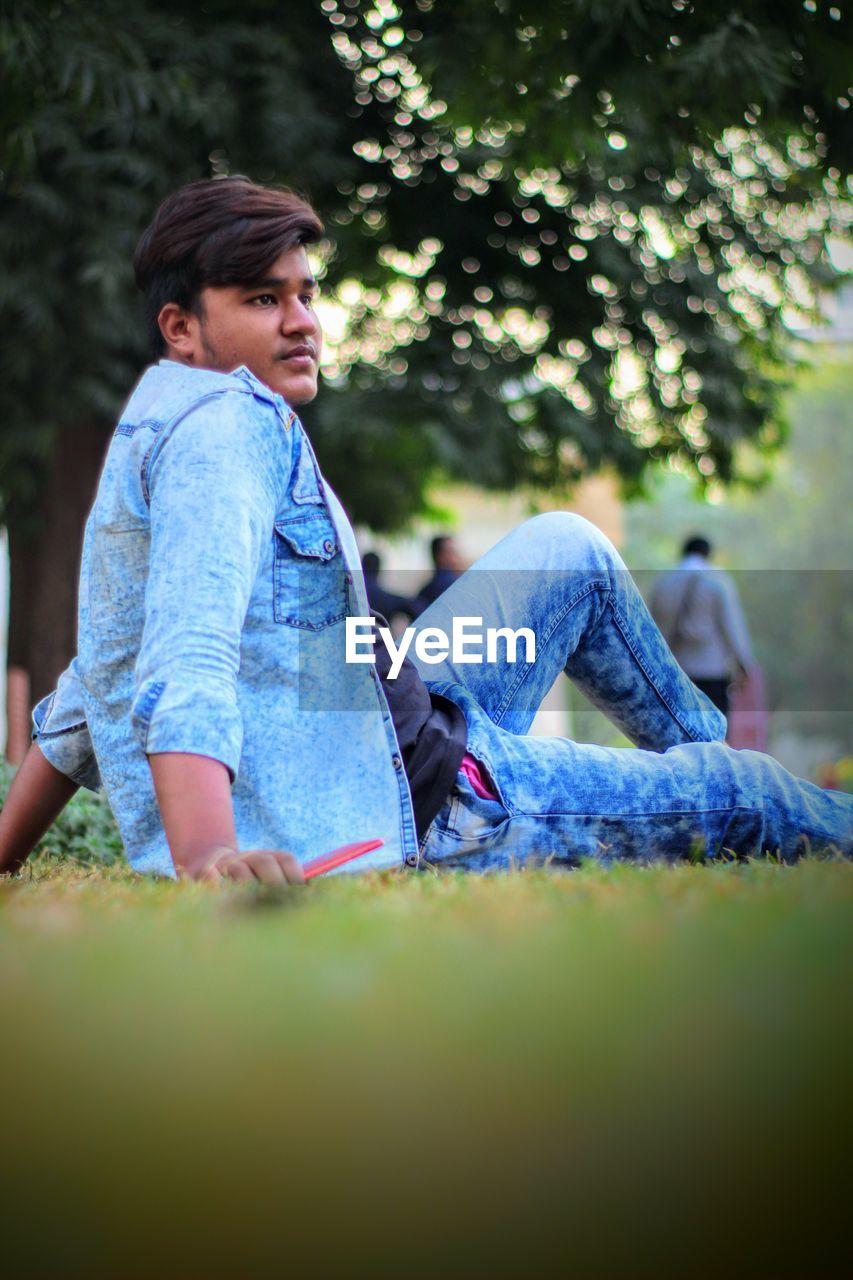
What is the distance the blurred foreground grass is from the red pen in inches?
37.9

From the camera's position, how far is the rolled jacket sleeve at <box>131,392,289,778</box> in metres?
2.39

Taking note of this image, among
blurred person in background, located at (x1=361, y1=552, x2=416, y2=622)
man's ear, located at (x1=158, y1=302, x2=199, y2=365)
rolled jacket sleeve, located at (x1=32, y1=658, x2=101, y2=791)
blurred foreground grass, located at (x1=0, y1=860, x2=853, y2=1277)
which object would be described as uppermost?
man's ear, located at (x1=158, y1=302, x2=199, y2=365)

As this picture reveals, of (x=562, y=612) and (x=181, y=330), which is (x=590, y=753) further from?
(x=181, y=330)

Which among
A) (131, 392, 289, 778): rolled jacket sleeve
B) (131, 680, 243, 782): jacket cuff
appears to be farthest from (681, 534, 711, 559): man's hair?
(131, 680, 243, 782): jacket cuff

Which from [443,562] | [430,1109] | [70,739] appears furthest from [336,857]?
[443,562]

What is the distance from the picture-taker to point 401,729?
9.55 feet

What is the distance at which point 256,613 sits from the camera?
280 centimetres

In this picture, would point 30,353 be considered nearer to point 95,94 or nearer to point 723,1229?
point 95,94

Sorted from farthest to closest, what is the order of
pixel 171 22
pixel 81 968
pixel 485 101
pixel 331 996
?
pixel 171 22 < pixel 485 101 < pixel 81 968 < pixel 331 996

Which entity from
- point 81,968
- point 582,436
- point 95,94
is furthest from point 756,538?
point 81,968

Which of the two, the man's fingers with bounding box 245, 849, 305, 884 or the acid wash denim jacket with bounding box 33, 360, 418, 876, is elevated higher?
the acid wash denim jacket with bounding box 33, 360, 418, 876

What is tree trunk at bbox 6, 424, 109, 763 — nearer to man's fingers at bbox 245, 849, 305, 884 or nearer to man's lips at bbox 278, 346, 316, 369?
man's lips at bbox 278, 346, 316, 369

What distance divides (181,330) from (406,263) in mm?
8363

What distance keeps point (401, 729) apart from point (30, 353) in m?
7.55
